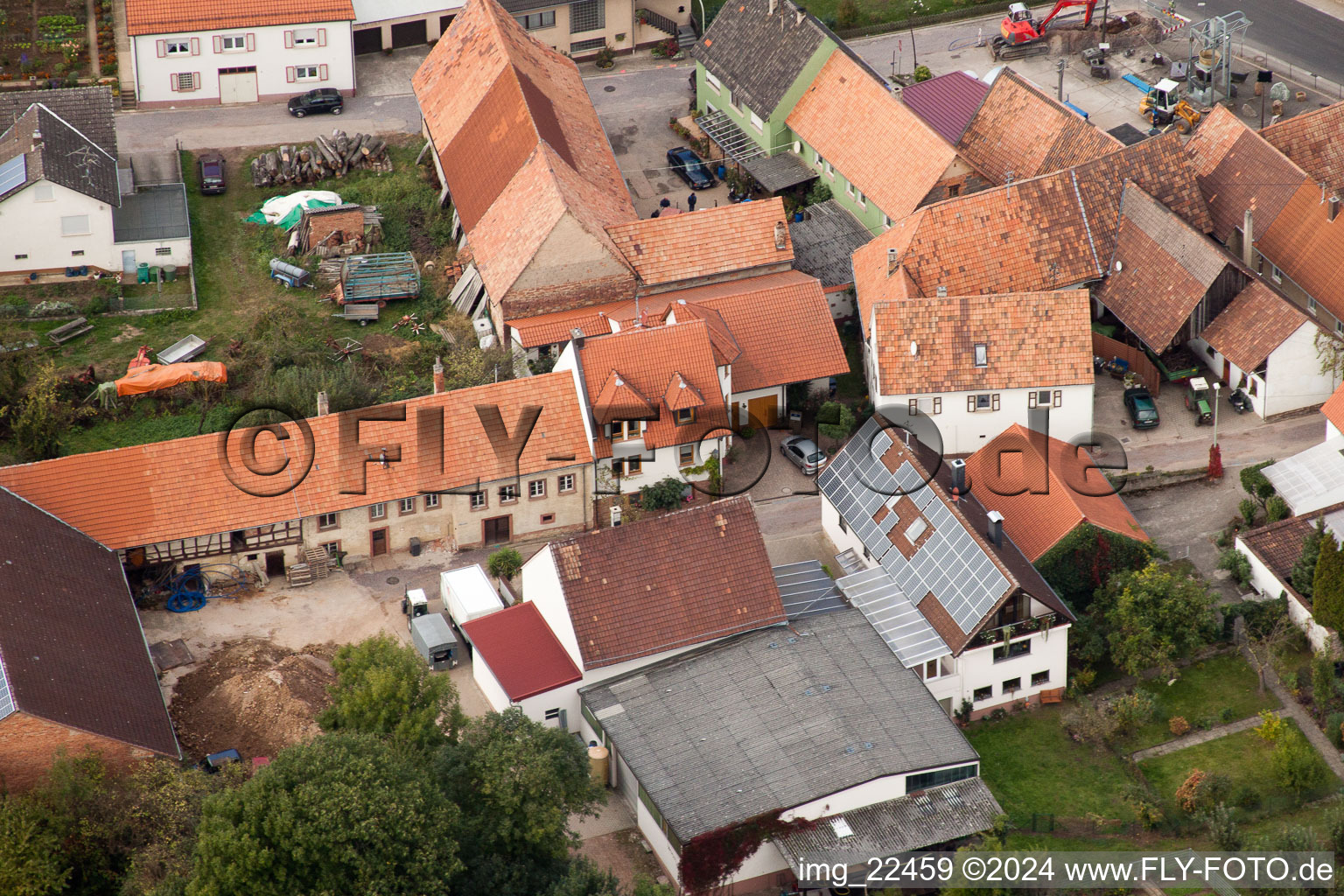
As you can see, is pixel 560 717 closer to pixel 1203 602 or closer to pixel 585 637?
pixel 585 637

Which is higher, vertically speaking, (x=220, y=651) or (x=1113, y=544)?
(x=1113, y=544)

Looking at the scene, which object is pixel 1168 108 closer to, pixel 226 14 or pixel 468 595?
pixel 468 595

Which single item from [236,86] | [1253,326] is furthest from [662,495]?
[236,86]

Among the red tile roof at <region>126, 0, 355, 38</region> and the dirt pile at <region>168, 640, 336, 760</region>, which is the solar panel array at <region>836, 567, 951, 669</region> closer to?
the dirt pile at <region>168, 640, 336, 760</region>

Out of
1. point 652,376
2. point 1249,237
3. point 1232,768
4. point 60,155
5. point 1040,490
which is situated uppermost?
point 1249,237

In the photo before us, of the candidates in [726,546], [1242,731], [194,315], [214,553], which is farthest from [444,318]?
[1242,731]

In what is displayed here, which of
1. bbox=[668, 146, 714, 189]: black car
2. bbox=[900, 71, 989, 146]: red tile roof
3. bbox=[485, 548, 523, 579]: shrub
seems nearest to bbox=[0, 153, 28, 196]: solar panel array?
bbox=[485, 548, 523, 579]: shrub
